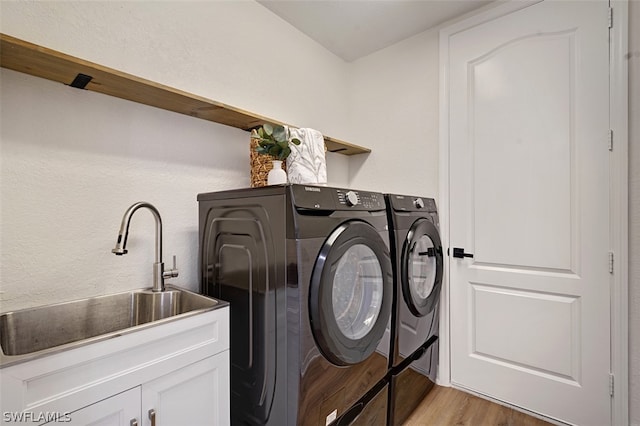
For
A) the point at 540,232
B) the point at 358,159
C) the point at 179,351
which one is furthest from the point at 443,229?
the point at 179,351

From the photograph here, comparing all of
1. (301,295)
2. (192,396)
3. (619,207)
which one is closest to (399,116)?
(619,207)

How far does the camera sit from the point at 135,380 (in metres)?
0.92

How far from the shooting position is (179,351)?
40.6 inches

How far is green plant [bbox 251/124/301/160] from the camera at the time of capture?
1515 millimetres

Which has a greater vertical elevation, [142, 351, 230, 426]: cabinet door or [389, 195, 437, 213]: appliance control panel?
[389, 195, 437, 213]: appliance control panel

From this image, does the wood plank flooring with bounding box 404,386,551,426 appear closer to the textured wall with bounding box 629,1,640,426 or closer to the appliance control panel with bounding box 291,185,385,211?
the textured wall with bounding box 629,1,640,426

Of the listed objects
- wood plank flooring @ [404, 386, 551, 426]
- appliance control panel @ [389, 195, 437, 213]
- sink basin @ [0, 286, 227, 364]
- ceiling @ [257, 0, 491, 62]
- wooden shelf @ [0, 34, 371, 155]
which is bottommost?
wood plank flooring @ [404, 386, 551, 426]

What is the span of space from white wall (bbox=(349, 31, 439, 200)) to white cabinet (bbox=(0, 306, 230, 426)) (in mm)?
1796

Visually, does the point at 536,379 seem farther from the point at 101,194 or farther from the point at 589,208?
the point at 101,194

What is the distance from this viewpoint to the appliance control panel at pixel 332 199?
110cm

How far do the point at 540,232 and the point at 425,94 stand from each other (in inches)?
51.0

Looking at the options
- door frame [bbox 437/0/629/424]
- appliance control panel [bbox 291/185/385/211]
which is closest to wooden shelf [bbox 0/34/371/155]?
appliance control panel [bbox 291/185/385/211]

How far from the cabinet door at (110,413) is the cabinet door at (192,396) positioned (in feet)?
0.10

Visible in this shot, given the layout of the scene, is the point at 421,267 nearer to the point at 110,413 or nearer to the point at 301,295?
the point at 301,295
